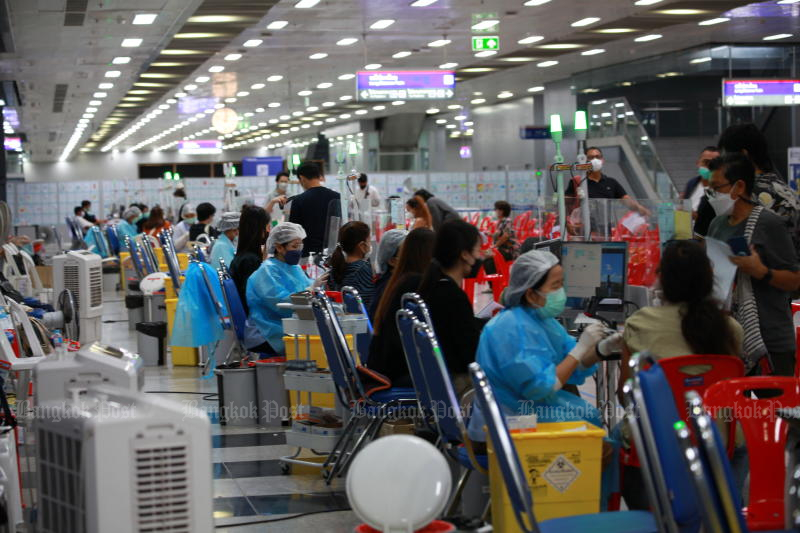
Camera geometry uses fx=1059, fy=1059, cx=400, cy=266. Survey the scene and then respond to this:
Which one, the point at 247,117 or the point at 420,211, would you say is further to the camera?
the point at 247,117

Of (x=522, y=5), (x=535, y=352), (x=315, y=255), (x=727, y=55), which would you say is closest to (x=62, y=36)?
(x=522, y=5)

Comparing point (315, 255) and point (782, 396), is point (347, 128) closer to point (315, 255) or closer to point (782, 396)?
point (315, 255)

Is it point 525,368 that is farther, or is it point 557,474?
point 525,368

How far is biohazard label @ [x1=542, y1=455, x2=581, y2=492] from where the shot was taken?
311 cm

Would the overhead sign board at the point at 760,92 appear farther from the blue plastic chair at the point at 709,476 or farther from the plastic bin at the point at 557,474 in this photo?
the blue plastic chair at the point at 709,476

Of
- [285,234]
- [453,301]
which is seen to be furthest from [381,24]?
[453,301]

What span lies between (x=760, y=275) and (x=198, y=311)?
4.45 meters

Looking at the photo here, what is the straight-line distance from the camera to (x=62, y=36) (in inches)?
531

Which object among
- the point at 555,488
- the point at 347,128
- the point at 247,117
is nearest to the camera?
the point at 555,488

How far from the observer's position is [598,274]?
507 cm

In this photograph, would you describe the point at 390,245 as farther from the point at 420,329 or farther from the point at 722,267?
A: the point at 420,329

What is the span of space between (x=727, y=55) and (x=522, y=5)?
585 centimetres

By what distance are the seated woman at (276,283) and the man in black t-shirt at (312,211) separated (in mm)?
1859

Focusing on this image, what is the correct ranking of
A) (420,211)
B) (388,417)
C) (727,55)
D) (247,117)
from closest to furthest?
(388,417) < (420,211) < (727,55) < (247,117)
